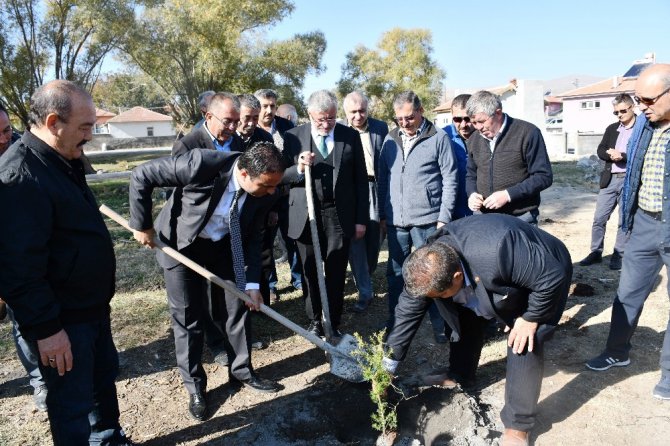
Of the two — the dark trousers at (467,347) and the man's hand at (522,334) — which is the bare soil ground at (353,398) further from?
the man's hand at (522,334)

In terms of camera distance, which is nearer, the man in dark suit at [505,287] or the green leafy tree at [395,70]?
the man in dark suit at [505,287]

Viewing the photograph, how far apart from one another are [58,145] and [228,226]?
122cm

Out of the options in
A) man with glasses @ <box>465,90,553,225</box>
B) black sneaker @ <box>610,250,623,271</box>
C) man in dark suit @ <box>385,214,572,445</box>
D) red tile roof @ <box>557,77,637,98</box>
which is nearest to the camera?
man in dark suit @ <box>385,214,572,445</box>

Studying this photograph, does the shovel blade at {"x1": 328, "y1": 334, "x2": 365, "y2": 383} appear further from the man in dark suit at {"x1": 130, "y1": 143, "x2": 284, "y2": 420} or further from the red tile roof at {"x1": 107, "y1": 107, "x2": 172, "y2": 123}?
the red tile roof at {"x1": 107, "y1": 107, "x2": 172, "y2": 123}

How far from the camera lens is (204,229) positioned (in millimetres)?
3266

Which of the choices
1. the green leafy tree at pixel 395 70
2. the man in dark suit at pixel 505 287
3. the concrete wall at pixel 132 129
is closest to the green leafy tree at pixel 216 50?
the green leafy tree at pixel 395 70

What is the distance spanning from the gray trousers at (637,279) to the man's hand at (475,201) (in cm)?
113

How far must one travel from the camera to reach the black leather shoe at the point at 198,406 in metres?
3.31

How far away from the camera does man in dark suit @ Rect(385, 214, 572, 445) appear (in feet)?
8.25

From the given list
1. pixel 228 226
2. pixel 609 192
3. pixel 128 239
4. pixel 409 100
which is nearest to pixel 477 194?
pixel 409 100

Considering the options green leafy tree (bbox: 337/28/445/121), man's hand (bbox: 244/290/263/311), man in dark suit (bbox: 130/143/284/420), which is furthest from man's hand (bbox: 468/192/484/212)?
green leafy tree (bbox: 337/28/445/121)

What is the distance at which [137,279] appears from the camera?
603 centimetres

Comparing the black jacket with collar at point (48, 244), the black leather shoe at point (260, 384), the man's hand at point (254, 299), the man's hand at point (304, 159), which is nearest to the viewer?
the black jacket with collar at point (48, 244)

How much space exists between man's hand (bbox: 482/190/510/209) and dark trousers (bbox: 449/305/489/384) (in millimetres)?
1004
